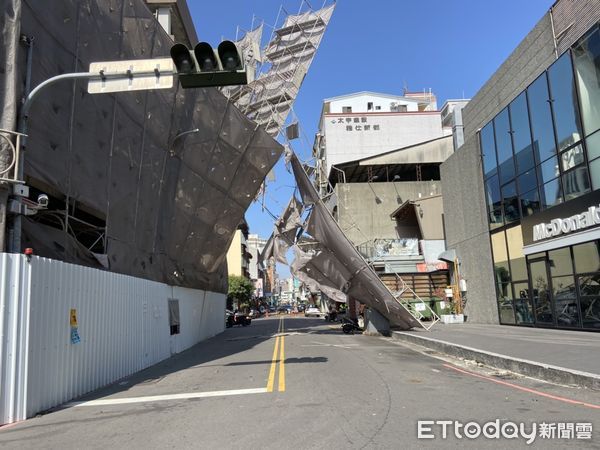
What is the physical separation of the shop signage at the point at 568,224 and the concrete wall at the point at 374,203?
24.5 meters

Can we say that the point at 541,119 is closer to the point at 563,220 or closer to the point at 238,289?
the point at 563,220

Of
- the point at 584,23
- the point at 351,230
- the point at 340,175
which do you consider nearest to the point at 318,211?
the point at 584,23

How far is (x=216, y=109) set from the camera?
20.0m

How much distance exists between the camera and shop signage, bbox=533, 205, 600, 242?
16.5 metres

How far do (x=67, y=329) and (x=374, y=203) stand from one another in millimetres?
38440

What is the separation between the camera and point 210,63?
757cm

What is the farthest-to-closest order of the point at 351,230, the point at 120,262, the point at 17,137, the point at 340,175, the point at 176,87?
the point at 340,175 → the point at 351,230 → the point at 176,87 → the point at 120,262 → the point at 17,137

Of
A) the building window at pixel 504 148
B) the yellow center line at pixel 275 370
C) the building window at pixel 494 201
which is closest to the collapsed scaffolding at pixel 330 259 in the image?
the building window at pixel 494 201

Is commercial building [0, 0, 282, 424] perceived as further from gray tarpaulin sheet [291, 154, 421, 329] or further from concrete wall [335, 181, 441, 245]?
concrete wall [335, 181, 441, 245]

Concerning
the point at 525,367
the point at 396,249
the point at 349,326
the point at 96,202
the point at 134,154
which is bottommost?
the point at 525,367

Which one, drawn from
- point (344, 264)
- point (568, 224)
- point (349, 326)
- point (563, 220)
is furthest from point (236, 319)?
point (568, 224)

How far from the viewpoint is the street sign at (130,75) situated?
823 cm

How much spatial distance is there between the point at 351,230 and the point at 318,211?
71.8ft

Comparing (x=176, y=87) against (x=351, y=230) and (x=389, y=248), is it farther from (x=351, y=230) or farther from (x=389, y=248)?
(x=351, y=230)
